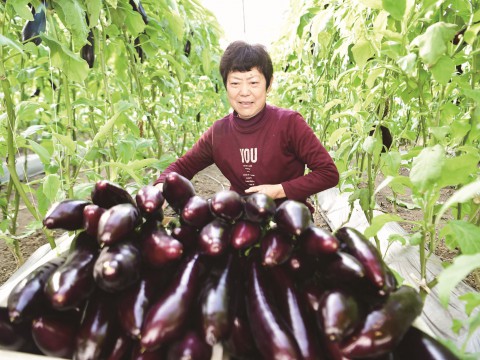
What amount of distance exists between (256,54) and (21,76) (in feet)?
3.28

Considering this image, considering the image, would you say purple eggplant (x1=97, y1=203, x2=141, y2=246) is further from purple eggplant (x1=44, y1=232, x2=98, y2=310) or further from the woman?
the woman

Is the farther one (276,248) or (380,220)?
(380,220)

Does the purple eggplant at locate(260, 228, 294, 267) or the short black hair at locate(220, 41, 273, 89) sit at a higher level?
the short black hair at locate(220, 41, 273, 89)

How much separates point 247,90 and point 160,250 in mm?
967

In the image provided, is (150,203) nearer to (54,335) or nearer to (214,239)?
(214,239)

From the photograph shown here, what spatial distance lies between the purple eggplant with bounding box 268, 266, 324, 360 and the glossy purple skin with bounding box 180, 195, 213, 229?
0.17 meters

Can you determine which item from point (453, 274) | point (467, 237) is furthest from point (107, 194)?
point (467, 237)

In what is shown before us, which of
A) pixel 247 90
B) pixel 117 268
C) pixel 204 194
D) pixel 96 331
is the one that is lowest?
pixel 204 194

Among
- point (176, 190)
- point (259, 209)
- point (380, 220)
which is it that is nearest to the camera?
point (259, 209)

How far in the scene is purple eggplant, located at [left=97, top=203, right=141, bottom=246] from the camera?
616 millimetres

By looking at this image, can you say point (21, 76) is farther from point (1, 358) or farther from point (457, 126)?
point (457, 126)

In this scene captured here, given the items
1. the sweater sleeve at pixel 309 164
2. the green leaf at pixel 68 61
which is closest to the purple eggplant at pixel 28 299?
the green leaf at pixel 68 61

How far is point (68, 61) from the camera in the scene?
1.10 metres

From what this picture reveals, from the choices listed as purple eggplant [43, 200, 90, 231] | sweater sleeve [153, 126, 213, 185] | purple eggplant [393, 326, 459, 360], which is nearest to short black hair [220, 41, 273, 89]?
sweater sleeve [153, 126, 213, 185]
